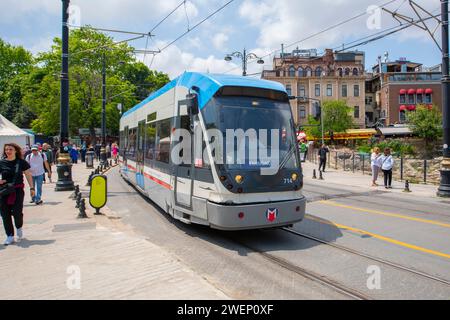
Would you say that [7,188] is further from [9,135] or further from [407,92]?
[407,92]

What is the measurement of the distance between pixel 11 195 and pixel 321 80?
68.9 m

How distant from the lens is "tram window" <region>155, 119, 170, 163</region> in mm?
8320

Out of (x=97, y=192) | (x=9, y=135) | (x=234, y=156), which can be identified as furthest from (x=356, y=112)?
(x=234, y=156)

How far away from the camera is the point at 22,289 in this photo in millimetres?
4551

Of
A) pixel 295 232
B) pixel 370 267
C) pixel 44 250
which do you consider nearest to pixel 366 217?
pixel 295 232

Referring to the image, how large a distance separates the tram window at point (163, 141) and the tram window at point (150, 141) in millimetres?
511

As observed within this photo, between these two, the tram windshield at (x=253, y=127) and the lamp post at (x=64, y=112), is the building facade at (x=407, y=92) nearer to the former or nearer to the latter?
the lamp post at (x=64, y=112)

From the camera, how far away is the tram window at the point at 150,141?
391 inches

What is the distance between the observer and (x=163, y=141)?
8742mm

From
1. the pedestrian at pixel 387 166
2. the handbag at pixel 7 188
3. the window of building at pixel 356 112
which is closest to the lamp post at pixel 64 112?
the handbag at pixel 7 188

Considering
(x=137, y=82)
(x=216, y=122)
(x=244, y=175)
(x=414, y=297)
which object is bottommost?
(x=414, y=297)

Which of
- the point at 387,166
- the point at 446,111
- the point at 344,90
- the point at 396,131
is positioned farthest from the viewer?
the point at 344,90

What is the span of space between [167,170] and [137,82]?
66198 mm
